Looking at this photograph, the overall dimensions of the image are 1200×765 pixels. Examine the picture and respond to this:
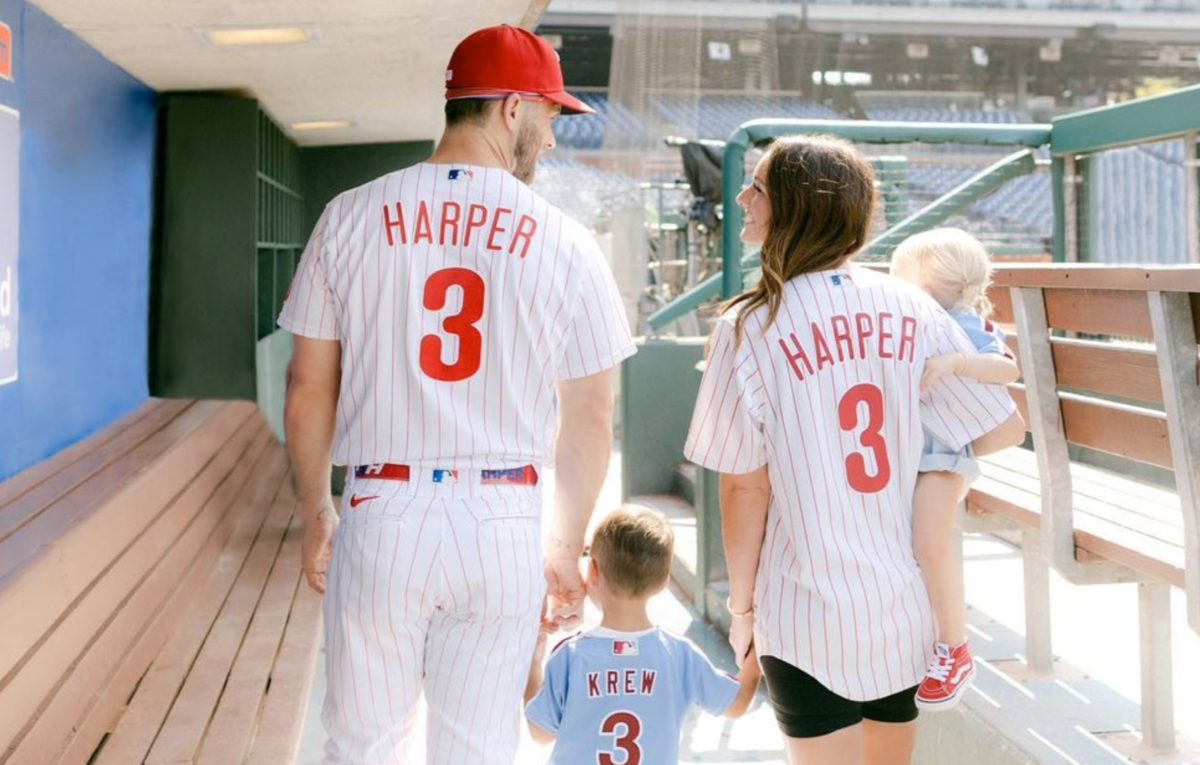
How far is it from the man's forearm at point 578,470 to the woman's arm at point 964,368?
1.51ft

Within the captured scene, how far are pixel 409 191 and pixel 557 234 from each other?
0.20m

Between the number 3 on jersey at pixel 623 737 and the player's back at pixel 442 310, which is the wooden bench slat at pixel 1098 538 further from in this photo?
the player's back at pixel 442 310

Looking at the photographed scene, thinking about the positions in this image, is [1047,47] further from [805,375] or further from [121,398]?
[805,375]

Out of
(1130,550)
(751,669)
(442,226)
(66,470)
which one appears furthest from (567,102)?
(66,470)

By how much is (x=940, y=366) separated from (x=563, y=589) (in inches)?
24.3

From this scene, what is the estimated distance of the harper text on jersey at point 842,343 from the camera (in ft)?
5.91

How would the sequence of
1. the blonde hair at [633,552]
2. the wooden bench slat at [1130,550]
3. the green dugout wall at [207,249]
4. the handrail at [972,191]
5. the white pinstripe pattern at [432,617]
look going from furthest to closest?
the green dugout wall at [207,249]
the handrail at [972,191]
the wooden bench slat at [1130,550]
the blonde hair at [633,552]
the white pinstripe pattern at [432,617]

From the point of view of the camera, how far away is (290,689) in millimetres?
2955

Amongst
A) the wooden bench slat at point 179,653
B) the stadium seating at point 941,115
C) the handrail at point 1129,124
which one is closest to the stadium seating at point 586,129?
the stadium seating at point 941,115

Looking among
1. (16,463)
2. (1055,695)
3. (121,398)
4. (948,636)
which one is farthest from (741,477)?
(121,398)

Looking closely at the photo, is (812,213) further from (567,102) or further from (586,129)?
(586,129)

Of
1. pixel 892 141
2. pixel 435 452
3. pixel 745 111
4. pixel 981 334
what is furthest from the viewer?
pixel 745 111

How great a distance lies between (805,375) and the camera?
1805 millimetres

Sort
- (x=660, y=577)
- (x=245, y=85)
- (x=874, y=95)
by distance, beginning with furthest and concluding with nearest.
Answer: (x=874, y=95) → (x=245, y=85) → (x=660, y=577)
